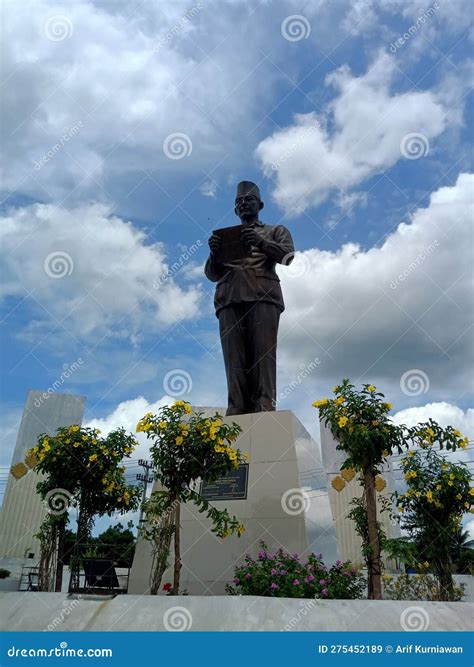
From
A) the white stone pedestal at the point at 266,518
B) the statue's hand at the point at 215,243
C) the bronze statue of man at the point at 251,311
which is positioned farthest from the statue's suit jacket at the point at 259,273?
the white stone pedestal at the point at 266,518

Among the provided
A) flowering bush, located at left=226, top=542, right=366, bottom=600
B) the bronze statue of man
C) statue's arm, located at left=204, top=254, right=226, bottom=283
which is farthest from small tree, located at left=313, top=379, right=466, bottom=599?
statue's arm, located at left=204, top=254, right=226, bottom=283

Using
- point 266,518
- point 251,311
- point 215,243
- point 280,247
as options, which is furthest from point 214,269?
point 266,518

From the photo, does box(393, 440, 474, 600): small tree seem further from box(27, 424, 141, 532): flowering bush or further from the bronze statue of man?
box(27, 424, 141, 532): flowering bush

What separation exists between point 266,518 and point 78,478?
2264 mm

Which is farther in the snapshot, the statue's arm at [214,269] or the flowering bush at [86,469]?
the statue's arm at [214,269]

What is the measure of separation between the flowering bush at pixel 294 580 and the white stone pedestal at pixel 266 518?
23.9 inches

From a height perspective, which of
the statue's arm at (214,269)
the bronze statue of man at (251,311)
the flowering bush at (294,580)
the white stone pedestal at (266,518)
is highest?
the statue's arm at (214,269)

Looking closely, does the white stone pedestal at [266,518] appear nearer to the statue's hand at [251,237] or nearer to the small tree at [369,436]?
the small tree at [369,436]

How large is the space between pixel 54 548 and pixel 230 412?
2.82 meters

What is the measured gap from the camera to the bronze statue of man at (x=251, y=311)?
7.70 metres

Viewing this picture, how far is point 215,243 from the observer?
8.27 meters

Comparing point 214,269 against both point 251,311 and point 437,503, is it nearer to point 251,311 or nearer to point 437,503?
point 251,311

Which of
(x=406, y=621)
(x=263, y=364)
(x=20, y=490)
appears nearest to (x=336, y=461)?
(x=263, y=364)

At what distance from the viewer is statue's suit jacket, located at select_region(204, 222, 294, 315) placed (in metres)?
7.88
